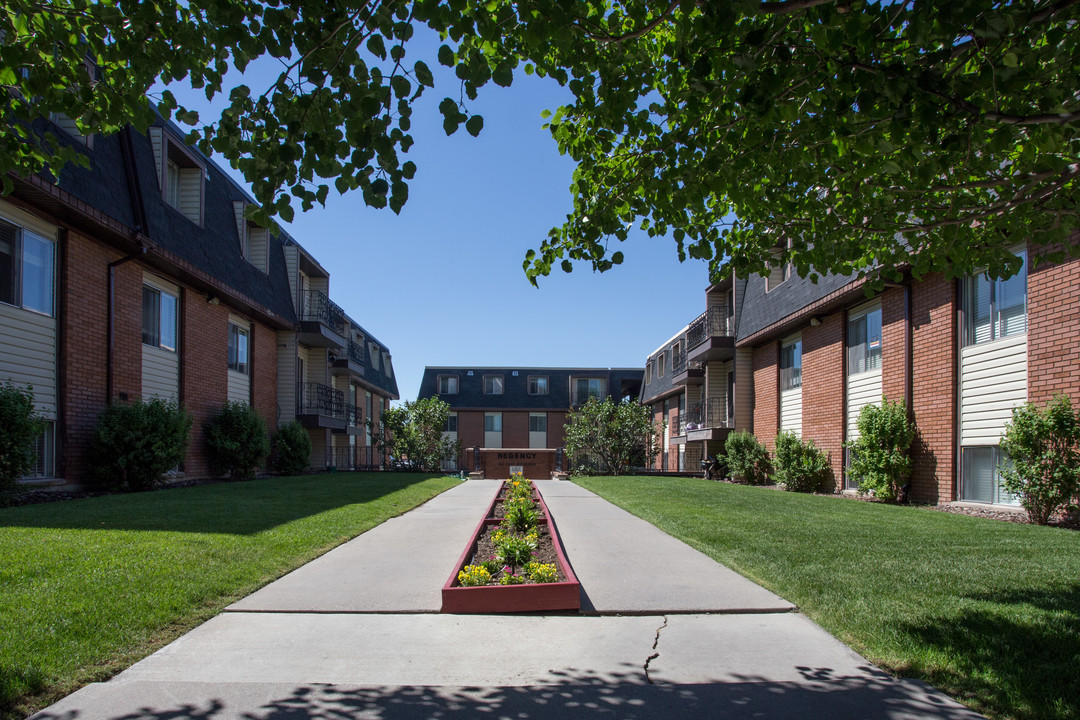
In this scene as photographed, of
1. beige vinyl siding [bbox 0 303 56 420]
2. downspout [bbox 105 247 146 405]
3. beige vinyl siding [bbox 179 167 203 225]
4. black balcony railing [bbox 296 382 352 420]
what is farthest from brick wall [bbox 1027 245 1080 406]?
black balcony railing [bbox 296 382 352 420]

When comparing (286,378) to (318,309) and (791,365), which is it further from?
(791,365)

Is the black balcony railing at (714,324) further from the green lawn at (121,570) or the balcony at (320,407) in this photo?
the green lawn at (121,570)

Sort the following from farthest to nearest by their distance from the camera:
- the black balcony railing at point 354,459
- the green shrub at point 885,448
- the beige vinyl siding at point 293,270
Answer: the black balcony railing at point 354,459
the beige vinyl siding at point 293,270
the green shrub at point 885,448

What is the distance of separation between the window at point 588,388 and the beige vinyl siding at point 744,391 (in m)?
21.6

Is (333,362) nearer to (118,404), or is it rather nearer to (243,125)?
(118,404)

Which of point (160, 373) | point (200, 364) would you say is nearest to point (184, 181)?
point (200, 364)

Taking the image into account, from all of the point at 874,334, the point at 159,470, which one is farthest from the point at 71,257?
the point at 874,334

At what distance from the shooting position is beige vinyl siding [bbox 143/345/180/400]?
15.4m

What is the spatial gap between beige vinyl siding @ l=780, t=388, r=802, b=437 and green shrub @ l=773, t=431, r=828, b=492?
107cm

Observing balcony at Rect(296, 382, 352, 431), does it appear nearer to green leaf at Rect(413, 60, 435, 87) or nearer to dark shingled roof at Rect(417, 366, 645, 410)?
dark shingled roof at Rect(417, 366, 645, 410)

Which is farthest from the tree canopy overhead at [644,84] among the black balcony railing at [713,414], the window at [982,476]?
the black balcony railing at [713,414]

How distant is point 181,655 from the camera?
14.0 ft

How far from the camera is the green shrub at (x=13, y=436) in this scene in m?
10.0

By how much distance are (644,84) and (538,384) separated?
40801 millimetres
